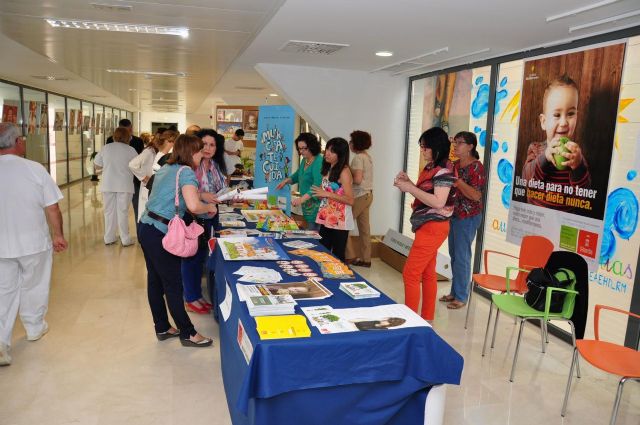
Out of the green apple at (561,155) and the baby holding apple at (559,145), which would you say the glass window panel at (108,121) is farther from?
the green apple at (561,155)

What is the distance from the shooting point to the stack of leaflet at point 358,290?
8.41 ft

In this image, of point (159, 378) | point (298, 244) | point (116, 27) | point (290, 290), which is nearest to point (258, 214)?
point (298, 244)

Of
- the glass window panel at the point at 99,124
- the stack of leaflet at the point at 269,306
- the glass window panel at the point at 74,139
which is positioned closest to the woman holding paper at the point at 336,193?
the stack of leaflet at the point at 269,306

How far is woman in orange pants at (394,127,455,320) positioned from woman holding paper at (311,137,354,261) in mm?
795

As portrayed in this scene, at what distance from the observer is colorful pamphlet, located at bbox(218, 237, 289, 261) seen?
3.15 metres

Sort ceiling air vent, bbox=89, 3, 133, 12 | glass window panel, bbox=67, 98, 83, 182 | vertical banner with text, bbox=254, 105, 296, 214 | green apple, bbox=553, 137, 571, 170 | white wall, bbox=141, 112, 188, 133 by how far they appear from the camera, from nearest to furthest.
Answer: ceiling air vent, bbox=89, 3, 133, 12, green apple, bbox=553, 137, 571, 170, vertical banner with text, bbox=254, 105, 296, 214, glass window panel, bbox=67, 98, 83, 182, white wall, bbox=141, 112, 188, 133

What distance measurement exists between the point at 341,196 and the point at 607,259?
2185mm

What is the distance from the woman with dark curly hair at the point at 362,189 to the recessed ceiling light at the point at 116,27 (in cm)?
231

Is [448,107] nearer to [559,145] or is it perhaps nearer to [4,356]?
[559,145]

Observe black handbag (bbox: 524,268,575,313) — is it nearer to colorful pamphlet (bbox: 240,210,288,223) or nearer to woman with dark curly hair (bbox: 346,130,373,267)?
colorful pamphlet (bbox: 240,210,288,223)

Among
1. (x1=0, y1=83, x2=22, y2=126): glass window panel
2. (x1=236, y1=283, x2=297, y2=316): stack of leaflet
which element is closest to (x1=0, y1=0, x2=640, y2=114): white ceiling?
(x1=236, y1=283, x2=297, y2=316): stack of leaflet

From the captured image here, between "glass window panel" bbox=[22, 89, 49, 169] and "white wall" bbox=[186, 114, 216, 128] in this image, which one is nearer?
"glass window panel" bbox=[22, 89, 49, 169]

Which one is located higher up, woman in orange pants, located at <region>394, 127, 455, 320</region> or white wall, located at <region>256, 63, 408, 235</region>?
white wall, located at <region>256, 63, 408, 235</region>

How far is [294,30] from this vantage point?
4180 mm
